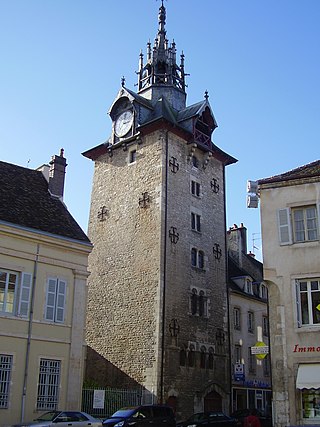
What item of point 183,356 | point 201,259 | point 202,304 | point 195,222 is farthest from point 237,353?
point 195,222

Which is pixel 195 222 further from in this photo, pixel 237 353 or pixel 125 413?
pixel 125 413

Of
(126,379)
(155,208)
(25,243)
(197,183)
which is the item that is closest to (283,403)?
(25,243)

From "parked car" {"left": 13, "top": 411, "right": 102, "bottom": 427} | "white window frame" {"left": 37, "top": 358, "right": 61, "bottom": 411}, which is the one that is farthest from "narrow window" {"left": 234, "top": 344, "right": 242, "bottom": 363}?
"parked car" {"left": 13, "top": 411, "right": 102, "bottom": 427}

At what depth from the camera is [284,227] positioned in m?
18.7

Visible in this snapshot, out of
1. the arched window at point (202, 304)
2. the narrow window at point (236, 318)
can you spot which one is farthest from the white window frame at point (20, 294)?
the narrow window at point (236, 318)

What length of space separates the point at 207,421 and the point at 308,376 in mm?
6665

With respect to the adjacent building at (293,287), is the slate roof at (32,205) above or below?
above

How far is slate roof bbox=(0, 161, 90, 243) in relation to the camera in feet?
67.5

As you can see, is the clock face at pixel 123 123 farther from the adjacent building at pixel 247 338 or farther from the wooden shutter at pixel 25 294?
the wooden shutter at pixel 25 294

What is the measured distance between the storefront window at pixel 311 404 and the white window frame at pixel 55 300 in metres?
8.91

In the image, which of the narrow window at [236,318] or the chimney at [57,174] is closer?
the chimney at [57,174]

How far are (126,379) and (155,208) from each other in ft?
29.2

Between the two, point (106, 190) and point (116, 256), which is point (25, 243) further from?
point (106, 190)

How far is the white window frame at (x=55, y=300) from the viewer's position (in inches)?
795
